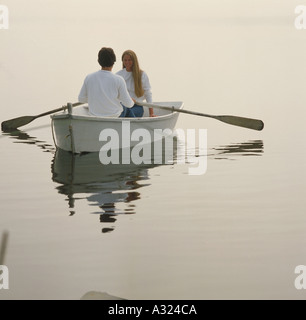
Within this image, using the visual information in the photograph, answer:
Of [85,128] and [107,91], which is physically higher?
[107,91]

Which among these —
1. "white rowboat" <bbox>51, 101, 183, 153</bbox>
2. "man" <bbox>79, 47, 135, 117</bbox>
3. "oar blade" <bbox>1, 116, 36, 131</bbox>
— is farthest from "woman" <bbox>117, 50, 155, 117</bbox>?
"oar blade" <bbox>1, 116, 36, 131</bbox>

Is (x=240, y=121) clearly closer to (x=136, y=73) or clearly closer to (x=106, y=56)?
(x=136, y=73)

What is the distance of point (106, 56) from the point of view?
484 inches

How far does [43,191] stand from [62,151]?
3296mm

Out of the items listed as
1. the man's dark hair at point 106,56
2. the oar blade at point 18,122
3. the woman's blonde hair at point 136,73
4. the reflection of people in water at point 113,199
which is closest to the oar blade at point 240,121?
the woman's blonde hair at point 136,73

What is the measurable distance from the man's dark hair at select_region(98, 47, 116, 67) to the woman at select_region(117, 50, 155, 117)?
60.6 inches

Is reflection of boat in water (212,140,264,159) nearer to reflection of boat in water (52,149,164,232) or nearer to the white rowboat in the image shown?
the white rowboat

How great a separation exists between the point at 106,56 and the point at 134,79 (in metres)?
1.92

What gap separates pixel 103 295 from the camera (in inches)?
233

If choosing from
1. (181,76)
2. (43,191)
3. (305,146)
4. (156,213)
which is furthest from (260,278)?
(181,76)

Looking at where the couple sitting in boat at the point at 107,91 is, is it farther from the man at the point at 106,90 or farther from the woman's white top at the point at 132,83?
the woman's white top at the point at 132,83

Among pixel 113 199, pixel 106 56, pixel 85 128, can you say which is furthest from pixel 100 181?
pixel 106 56

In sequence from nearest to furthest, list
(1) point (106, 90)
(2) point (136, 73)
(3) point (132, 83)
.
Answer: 1. (1) point (106, 90)
2. (2) point (136, 73)
3. (3) point (132, 83)

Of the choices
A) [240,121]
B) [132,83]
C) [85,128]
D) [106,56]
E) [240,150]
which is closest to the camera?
[106,56]
